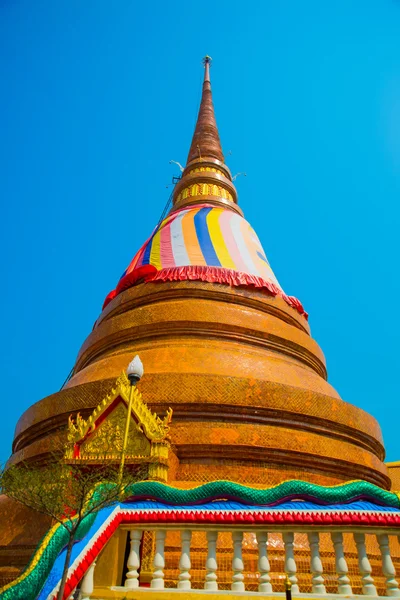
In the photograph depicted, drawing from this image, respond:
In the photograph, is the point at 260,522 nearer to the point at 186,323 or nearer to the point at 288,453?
the point at 288,453

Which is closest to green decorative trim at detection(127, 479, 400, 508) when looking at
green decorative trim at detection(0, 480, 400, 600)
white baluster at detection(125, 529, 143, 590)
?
green decorative trim at detection(0, 480, 400, 600)

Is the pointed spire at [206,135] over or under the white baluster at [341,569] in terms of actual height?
over

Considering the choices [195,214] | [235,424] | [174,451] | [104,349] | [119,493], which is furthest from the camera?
[195,214]

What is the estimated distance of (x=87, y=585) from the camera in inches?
156

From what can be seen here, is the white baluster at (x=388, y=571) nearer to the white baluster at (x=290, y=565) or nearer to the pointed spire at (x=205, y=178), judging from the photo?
the white baluster at (x=290, y=565)

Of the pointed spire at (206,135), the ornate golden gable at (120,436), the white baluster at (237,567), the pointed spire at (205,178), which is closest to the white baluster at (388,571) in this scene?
the white baluster at (237,567)

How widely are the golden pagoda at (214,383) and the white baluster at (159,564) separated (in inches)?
81.4

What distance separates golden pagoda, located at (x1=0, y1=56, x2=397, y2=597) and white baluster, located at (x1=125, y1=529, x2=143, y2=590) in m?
2.07

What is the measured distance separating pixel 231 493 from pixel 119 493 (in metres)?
1.27

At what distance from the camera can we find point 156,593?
12.9ft

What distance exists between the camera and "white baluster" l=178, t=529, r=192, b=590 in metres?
4.11

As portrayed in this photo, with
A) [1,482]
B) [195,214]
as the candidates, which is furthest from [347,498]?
[195,214]

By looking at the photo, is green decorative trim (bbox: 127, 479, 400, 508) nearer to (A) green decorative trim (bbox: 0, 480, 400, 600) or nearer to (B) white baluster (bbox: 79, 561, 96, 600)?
(A) green decorative trim (bbox: 0, 480, 400, 600)

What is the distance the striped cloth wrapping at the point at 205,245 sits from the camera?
1231 cm
